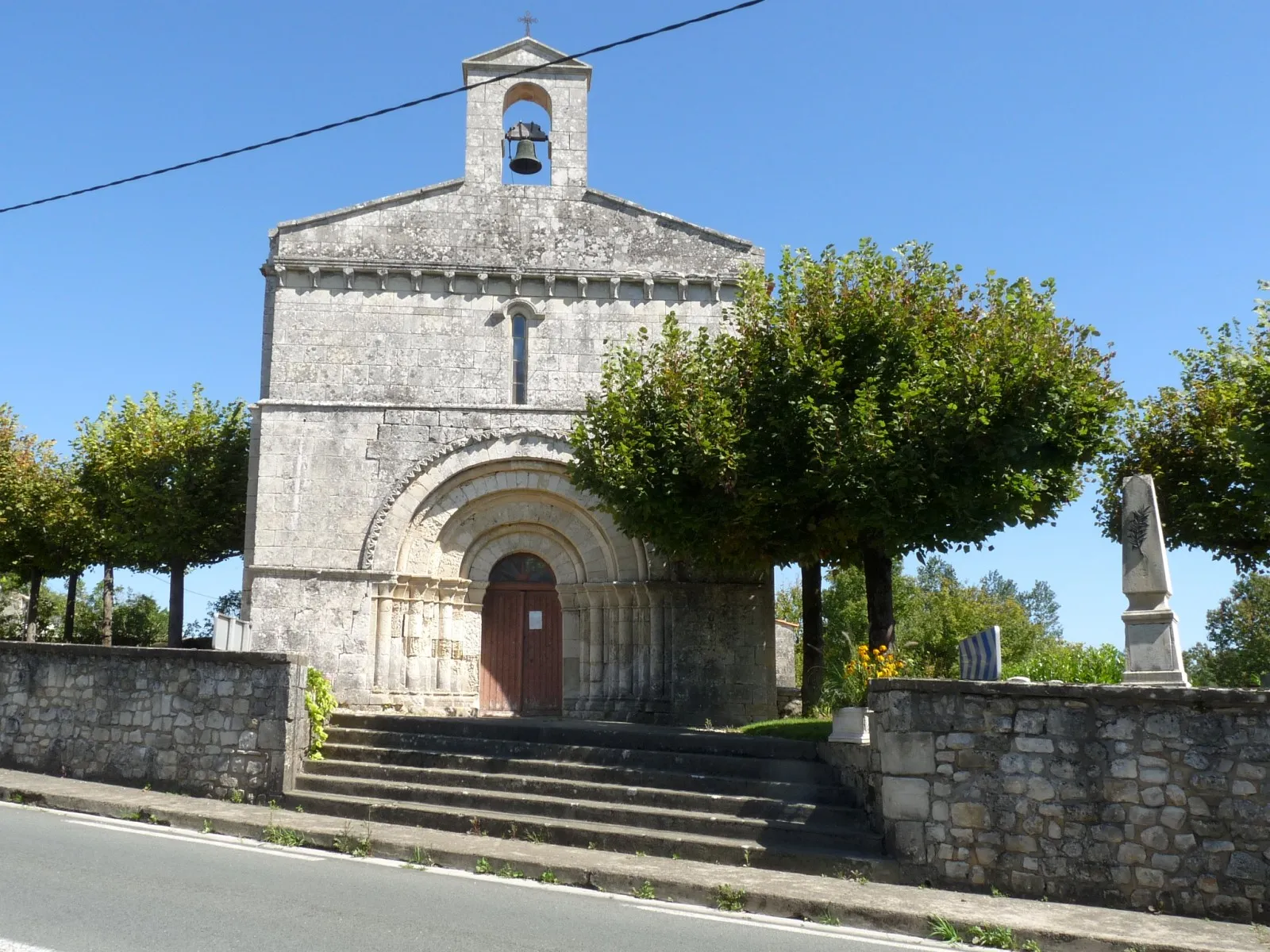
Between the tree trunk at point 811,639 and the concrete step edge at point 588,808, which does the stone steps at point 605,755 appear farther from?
the tree trunk at point 811,639

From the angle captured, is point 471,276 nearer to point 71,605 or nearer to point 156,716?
point 156,716

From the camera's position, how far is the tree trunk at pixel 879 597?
11781 mm

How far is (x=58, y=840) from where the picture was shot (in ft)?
28.7

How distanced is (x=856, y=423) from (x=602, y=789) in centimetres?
449

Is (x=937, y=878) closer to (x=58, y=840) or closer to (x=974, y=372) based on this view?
(x=974, y=372)

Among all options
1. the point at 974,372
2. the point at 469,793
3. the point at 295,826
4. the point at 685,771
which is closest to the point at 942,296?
the point at 974,372

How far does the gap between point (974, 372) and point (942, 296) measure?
1712 mm

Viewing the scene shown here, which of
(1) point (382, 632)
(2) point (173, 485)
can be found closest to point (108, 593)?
(2) point (173, 485)

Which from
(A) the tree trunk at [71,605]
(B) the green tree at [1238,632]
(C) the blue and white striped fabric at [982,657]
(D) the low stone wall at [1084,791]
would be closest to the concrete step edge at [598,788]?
(D) the low stone wall at [1084,791]

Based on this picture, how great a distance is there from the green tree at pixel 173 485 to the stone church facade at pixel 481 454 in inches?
120

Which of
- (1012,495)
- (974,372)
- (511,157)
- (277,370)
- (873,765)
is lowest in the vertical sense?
(873,765)

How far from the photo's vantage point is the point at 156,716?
11750 millimetres

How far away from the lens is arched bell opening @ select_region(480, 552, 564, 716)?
15.4m

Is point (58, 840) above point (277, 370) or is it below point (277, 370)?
below
